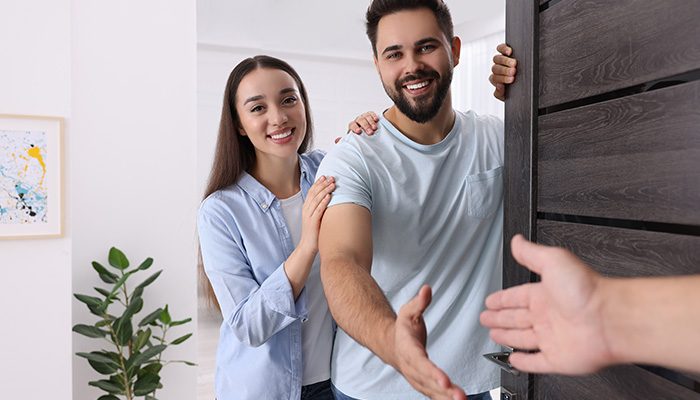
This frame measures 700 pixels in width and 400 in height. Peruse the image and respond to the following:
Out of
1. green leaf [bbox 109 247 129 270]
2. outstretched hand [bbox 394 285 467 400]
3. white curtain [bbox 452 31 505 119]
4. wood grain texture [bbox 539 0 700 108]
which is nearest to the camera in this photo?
outstretched hand [bbox 394 285 467 400]

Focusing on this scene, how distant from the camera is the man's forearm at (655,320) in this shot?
0.66 m

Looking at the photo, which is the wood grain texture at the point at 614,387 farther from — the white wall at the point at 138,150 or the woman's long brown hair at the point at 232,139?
the white wall at the point at 138,150

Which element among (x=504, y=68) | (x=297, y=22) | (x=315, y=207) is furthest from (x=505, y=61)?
(x=297, y=22)

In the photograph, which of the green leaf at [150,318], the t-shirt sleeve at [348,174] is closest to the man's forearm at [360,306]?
the t-shirt sleeve at [348,174]

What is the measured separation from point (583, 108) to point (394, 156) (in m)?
0.52

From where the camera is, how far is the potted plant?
2.94 metres

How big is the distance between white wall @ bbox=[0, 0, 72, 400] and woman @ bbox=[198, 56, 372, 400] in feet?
3.93

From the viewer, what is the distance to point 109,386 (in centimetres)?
297

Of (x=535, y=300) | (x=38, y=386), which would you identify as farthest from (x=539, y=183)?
(x=38, y=386)

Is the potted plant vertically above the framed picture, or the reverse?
the framed picture

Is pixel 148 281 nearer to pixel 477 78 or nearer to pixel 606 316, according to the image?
pixel 606 316

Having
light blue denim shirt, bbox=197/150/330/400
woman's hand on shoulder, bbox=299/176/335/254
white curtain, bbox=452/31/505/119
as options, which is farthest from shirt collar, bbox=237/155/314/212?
white curtain, bbox=452/31/505/119

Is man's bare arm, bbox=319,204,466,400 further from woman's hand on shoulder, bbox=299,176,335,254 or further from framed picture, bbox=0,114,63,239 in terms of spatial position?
framed picture, bbox=0,114,63,239

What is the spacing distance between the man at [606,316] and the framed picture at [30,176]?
262cm
